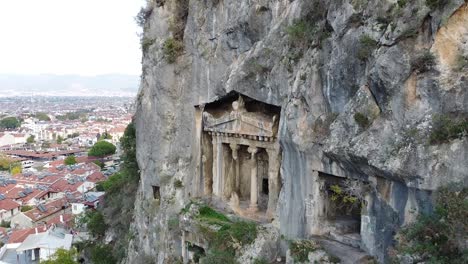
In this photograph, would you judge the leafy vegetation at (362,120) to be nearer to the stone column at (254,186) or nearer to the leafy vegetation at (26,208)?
the stone column at (254,186)

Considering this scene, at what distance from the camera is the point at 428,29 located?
10680 millimetres

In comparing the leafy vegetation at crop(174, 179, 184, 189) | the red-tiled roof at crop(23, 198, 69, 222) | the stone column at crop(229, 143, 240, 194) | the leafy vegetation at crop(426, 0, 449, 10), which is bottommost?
the red-tiled roof at crop(23, 198, 69, 222)

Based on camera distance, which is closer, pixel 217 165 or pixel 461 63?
pixel 461 63

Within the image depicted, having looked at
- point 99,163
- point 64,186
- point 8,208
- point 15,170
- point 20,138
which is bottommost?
point 8,208

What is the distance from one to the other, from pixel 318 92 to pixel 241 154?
22.9 ft

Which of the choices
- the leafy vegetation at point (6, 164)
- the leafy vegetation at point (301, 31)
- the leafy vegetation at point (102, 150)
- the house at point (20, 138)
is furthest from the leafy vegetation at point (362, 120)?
the house at point (20, 138)

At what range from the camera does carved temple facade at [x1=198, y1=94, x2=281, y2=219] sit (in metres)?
17.3

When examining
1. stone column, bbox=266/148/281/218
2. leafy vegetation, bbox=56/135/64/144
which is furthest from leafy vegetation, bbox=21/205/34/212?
leafy vegetation, bbox=56/135/64/144

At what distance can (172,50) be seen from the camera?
2072 cm

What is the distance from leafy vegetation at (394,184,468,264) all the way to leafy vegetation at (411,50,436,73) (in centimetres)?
266

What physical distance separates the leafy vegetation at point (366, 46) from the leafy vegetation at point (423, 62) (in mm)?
1264

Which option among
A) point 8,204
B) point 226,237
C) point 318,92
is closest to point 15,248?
point 8,204

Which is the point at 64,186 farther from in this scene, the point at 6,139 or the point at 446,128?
the point at 6,139

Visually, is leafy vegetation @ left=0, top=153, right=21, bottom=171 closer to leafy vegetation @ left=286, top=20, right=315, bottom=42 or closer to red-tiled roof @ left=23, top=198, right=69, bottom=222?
red-tiled roof @ left=23, top=198, right=69, bottom=222
